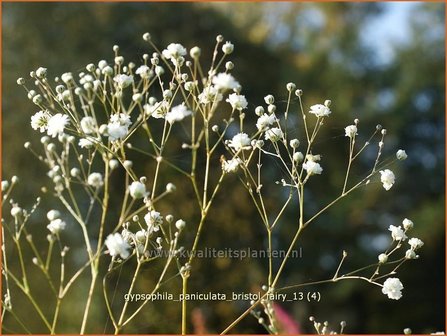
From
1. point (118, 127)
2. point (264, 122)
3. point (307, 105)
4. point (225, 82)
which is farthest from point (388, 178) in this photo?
point (307, 105)

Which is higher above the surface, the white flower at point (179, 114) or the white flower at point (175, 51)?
the white flower at point (175, 51)

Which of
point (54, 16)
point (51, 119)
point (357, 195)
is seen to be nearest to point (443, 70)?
point (357, 195)

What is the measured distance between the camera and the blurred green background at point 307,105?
5.32m

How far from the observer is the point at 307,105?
7.11 meters

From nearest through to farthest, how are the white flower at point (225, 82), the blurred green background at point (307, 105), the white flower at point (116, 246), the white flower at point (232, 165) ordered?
the white flower at point (116, 246)
the white flower at point (225, 82)
the white flower at point (232, 165)
the blurred green background at point (307, 105)

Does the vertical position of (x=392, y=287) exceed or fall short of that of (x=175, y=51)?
it falls short

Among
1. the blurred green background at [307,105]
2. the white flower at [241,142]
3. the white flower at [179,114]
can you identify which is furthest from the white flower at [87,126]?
the blurred green background at [307,105]

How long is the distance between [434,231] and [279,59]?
2431 millimetres

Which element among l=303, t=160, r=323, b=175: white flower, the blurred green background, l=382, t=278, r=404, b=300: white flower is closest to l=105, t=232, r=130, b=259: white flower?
l=303, t=160, r=323, b=175: white flower

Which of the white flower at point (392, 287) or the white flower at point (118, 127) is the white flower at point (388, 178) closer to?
the white flower at point (392, 287)

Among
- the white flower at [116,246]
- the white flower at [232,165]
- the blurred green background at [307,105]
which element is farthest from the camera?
the blurred green background at [307,105]

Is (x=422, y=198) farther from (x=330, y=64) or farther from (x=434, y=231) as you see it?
(x=330, y=64)

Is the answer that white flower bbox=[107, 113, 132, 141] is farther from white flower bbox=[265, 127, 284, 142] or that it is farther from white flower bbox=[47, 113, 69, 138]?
white flower bbox=[265, 127, 284, 142]

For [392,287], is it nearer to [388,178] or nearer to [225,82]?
[388,178]
